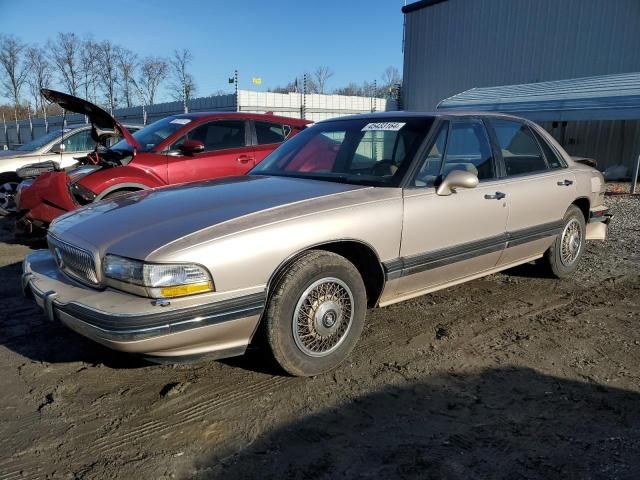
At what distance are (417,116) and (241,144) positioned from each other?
11.7 feet

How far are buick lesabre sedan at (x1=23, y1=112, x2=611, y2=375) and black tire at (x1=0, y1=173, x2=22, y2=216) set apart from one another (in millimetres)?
6077

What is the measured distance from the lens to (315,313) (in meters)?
3.09

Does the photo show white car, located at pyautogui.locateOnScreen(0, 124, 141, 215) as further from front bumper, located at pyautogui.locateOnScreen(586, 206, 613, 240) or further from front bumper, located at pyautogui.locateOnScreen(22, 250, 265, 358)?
front bumper, located at pyautogui.locateOnScreen(586, 206, 613, 240)

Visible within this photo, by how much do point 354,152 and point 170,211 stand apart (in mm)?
1598

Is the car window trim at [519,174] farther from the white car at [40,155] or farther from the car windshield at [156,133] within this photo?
the white car at [40,155]

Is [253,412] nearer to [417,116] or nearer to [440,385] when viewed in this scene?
[440,385]

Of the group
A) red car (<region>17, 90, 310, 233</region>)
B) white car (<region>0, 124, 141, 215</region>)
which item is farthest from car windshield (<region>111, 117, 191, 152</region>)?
white car (<region>0, 124, 141, 215</region>)

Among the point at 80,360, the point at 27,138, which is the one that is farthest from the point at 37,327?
the point at 27,138

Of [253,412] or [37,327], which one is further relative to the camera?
[37,327]

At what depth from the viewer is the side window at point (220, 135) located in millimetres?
6738

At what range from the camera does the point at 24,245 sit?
670 cm

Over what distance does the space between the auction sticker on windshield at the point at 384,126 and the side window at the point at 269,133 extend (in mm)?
3315

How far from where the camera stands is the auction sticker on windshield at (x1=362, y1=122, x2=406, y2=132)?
3941mm

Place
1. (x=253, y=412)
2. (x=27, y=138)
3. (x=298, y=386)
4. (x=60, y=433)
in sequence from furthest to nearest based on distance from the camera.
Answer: (x=27, y=138) → (x=298, y=386) → (x=253, y=412) → (x=60, y=433)
